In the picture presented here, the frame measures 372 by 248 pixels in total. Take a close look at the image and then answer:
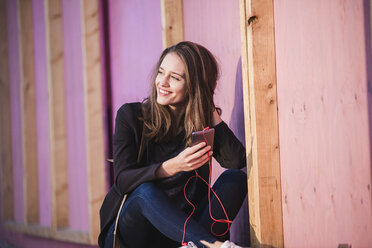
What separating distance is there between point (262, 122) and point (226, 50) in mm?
644

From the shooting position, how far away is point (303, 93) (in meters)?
1.53

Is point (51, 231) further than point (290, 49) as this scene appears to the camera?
Yes

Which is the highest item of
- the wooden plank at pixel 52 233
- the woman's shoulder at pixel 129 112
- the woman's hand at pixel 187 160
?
the woman's shoulder at pixel 129 112

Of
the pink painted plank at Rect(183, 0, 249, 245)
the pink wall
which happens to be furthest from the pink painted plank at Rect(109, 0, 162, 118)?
the pink wall

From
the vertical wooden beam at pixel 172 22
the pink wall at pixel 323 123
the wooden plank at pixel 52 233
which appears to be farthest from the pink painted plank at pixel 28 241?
the pink wall at pixel 323 123

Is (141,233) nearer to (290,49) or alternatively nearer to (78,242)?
(290,49)

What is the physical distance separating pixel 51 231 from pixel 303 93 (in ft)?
6.99

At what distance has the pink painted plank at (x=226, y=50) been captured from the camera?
2.05 m

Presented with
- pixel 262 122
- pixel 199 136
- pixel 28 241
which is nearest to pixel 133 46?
pixel 199 136

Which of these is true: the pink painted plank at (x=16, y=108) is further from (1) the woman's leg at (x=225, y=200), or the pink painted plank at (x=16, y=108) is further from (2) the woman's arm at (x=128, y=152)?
(1) the woman's leg at (x=225, y=200)

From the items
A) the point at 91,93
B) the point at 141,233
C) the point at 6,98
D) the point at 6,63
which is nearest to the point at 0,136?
the point at 6,98

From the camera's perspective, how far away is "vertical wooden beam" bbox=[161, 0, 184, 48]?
2.22 metres

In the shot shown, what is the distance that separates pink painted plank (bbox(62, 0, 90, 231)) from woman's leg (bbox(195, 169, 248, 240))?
4.48ft

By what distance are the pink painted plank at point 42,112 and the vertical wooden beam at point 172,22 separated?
1.30 metres
